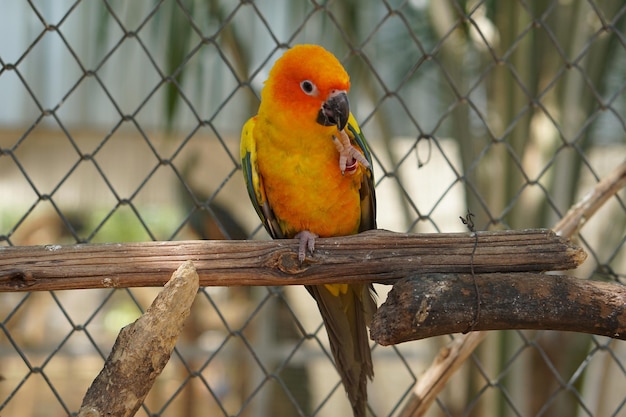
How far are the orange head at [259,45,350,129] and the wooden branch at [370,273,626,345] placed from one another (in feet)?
1.24

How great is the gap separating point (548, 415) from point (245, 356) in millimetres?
1313

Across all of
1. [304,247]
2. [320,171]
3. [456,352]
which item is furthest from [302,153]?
[456,352]

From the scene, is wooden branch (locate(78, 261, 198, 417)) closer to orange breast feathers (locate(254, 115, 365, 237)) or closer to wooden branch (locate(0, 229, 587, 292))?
wooden branch (locate(0, 229, 587, 292))

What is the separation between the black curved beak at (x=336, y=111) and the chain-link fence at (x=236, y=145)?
31cm

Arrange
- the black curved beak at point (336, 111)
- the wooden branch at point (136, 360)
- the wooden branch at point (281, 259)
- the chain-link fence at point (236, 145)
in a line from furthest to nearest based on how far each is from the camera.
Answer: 1. the chain-link fence at point (236, 145)
2. the black curved beak at point (336, 111)
3. the wooden branch at point (281, 259)
4. the wooden branch at point (136, 360)

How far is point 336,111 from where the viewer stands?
3.69ft

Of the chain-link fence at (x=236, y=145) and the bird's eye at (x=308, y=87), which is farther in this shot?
the chain-link fence at (x=236, y=145)

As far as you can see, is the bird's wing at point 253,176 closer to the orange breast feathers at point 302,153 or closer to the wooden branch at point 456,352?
the orange breast feathers at point 302,153

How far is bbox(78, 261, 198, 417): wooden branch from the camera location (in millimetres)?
754

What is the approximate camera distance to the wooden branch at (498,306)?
83 centimetres

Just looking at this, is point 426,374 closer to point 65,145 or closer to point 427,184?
point 427,184

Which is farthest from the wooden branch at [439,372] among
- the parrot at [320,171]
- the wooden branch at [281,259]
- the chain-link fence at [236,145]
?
the wooden branch at [281,259]

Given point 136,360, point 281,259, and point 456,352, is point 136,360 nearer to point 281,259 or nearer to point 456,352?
point 281,259

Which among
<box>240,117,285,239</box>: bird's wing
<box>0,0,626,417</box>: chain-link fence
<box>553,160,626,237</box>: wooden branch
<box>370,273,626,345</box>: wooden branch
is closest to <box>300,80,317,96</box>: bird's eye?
<box>240,117,285,239</box>: bird's wing
